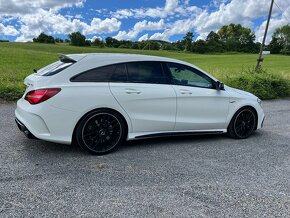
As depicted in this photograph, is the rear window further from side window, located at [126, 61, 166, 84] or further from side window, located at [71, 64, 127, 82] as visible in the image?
side window, located at [126, 61, 166, 84]

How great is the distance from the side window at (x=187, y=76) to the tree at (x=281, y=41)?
354ft

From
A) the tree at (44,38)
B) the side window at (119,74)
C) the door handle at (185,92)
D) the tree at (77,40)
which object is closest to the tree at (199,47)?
the tree at (77,40)

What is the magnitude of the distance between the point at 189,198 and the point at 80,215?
48.5 inches

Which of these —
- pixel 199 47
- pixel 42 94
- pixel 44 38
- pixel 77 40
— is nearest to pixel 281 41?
pixel 199 47

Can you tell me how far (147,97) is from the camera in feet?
17.2

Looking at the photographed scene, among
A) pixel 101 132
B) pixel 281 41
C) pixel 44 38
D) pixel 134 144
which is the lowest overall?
pixel 44 38

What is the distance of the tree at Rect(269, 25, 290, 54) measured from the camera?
106200 mm

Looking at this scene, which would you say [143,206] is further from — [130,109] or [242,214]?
[130,109]

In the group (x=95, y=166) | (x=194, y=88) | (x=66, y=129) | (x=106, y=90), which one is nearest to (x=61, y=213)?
(x=95, y=166)

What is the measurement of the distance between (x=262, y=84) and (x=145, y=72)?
8456mm

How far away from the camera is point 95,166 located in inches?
177

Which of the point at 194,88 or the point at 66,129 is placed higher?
the point at 194,88

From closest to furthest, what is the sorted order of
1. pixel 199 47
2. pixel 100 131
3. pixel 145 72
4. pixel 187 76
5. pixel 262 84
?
1. pixel 100 131
2. pixel 145 72
3. pixel 187 76
4. pixel 262 84
5. pixel 199 47

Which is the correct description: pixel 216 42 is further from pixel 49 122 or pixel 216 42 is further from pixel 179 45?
pixel 49 122
